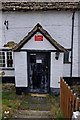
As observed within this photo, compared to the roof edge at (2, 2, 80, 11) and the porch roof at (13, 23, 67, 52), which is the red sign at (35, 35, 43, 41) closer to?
the porch roof at (13, 23, 67, 52)

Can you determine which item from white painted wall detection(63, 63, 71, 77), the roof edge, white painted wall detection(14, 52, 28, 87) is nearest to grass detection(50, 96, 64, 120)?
white painted wall detection(14, 52, 28, 87)

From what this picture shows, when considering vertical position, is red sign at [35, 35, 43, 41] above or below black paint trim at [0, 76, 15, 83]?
above

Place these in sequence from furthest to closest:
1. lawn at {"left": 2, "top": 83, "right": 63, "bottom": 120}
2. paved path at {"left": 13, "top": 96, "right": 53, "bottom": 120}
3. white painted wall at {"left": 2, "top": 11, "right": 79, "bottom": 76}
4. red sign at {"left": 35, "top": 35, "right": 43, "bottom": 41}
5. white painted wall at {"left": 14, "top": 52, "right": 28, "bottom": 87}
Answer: white painted wall at {"left": 2, "top": 11, "right": 79, "bottom": 76}, white painted wall at {"left": 14, "top": 52, "right": 28, "bottom": 87}, red sign at {"left": 35, "top": 35, "right": 43, "bottom": 41}, lawn at {"left": 2, "top": 83, "right": 63, "bottom": 120}, paved path at {"left": 13, "top": 96, "right": 53, "bottom": 120}

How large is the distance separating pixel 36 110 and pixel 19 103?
158cm

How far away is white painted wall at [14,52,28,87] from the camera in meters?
16.5

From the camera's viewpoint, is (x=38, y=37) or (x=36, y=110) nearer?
(x=36, y=110)

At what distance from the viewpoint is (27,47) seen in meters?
16.4

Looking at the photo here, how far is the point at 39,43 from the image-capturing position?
1620cm

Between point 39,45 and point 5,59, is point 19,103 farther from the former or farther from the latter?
point 5,59

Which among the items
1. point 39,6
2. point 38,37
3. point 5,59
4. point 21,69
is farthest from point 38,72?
point 39,6

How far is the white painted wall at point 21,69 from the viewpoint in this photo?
54.1 feet

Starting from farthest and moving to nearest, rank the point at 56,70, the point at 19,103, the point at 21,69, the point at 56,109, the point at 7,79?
the point at 7,79, the point at 21,69, the point at 56,70, the point at 19,103, the point at 56,109

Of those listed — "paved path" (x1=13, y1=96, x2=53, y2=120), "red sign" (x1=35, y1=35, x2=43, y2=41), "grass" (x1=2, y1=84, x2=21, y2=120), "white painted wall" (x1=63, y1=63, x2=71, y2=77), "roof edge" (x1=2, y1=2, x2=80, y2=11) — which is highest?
"roof edge" (x1=2, y1=2, x2=80, y2=11)

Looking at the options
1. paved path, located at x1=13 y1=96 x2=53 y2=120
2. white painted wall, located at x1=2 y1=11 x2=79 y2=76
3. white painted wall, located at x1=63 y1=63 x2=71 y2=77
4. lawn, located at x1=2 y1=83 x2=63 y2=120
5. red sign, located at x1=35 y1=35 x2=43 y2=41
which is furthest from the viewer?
white painted wall, located at x1=63 y1=63 x2=71 y2=77
